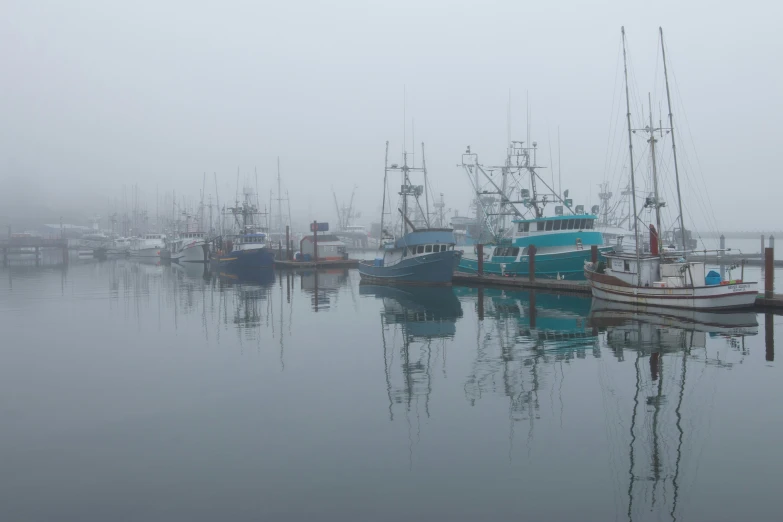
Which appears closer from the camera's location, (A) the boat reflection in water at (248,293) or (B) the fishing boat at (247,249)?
(A) the boat reflection in water at (248,293)

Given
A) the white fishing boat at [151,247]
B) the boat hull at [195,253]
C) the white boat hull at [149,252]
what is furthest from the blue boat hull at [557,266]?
the white boat hull at [149,252]

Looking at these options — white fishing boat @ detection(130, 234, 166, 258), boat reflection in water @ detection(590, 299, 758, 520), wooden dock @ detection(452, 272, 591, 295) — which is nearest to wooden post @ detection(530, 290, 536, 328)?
wooden dock @ detection(452, 272, 591, 295)

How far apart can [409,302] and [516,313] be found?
317 inches

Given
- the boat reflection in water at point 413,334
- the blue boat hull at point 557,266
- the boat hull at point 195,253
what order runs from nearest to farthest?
the boat reflection in water at point 413,334 < the blue boat hull at point 557,266 < the boat hull at point 195,253

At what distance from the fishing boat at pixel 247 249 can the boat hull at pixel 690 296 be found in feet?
152

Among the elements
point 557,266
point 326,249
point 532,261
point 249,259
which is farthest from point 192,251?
point 532,261

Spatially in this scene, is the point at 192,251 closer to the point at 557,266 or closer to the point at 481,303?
the point at 557,266

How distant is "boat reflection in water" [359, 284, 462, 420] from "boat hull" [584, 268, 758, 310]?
7.43 meters

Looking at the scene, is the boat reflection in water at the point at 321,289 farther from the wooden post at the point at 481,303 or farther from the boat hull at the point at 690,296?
the boat hull at the point at 690,296

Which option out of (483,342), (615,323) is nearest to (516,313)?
(615,323)

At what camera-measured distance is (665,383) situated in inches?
610

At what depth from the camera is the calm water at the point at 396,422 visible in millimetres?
9234

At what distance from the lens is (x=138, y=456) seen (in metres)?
11.1

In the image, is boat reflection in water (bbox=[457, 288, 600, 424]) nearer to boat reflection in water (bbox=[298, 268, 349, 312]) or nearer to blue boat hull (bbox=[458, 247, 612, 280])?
blue boat hull (bbox=[458, 247, 612, 280])
